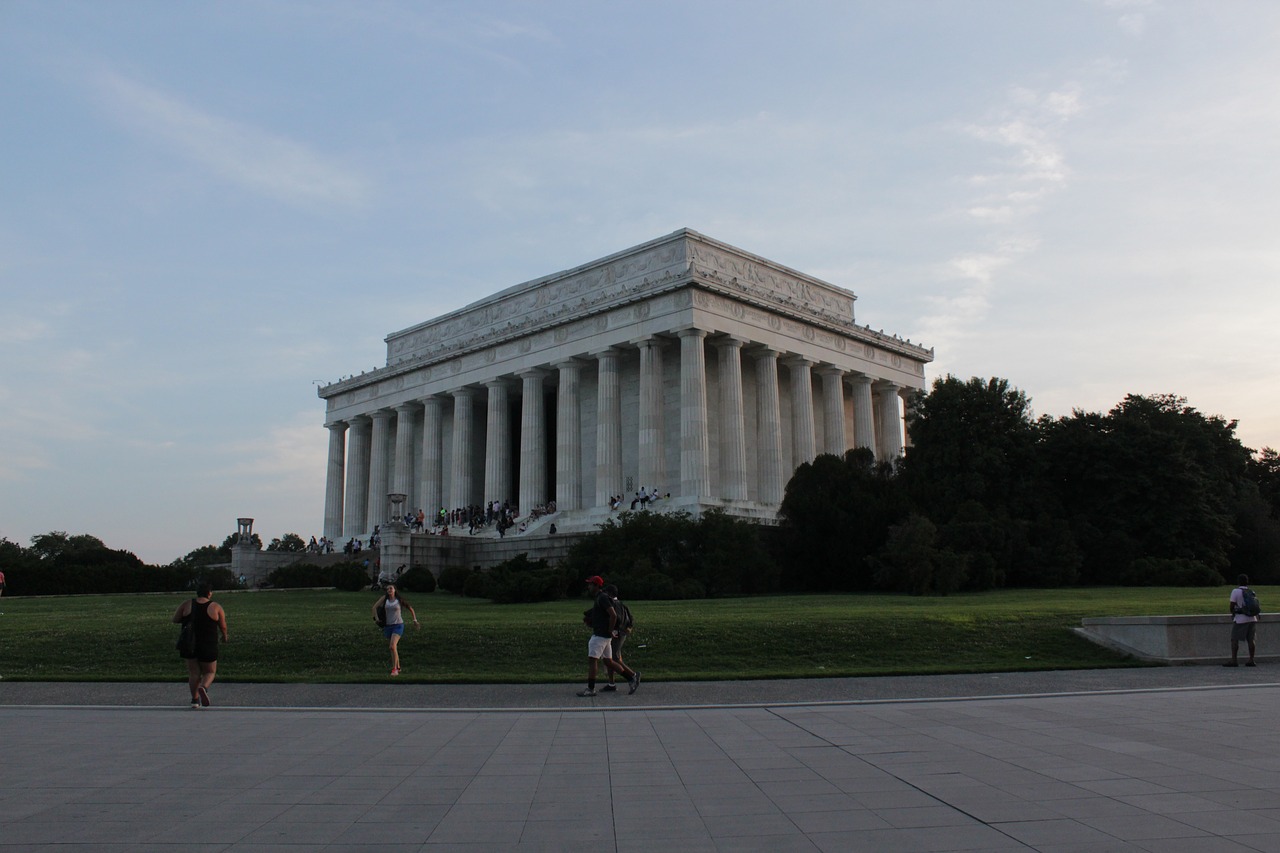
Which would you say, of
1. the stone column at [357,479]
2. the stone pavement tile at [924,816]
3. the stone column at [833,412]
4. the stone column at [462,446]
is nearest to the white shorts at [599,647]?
the stone pavement tile at [924,816]

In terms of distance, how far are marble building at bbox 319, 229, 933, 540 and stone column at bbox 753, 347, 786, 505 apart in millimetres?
118

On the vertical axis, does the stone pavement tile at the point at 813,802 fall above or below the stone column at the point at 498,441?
below

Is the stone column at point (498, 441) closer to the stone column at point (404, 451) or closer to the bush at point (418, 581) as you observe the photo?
the stone column at point (404, 451)

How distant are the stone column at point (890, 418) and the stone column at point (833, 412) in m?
6.64

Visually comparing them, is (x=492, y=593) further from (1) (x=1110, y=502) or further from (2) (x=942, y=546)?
(1) (x=1110, y=502)

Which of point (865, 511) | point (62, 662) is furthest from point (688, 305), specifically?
Answer: point (62, 662)

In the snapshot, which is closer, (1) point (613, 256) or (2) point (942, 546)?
(2) point (942, 546)

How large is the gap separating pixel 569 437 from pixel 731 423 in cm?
1161

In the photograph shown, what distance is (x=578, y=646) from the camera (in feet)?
78.5

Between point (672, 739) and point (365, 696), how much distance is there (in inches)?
316

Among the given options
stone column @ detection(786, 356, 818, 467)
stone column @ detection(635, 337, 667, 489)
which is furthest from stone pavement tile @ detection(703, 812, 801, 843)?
stone column @ detection(786, 356, 818, 467)

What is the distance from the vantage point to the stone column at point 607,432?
65938mm

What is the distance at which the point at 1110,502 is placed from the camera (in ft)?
174

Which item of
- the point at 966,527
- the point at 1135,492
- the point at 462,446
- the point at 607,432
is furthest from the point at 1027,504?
the point at 462,446
